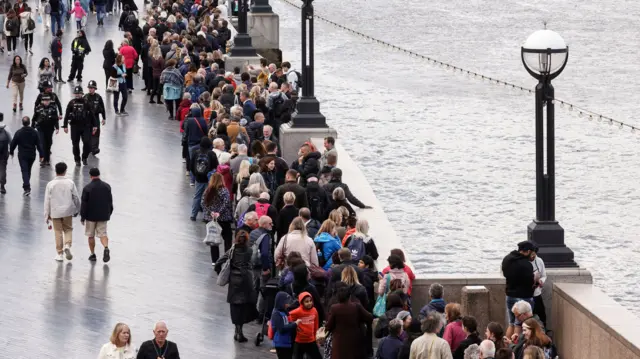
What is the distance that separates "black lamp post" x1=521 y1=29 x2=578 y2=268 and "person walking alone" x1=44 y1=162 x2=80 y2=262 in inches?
242

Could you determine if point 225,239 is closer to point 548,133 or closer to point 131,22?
point 548,133

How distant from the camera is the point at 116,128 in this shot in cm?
2908

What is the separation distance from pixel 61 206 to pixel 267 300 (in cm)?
415

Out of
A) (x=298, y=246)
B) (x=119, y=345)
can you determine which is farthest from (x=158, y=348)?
(x=298, y=246)

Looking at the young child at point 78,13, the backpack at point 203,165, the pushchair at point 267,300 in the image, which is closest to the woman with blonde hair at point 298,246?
the pushchair at point 267,300

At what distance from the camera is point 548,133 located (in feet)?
52.2

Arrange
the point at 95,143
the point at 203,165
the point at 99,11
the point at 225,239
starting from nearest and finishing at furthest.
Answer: the point at 225,239 → the point at 203,165 → the point at 95,143 → the point at 99,11

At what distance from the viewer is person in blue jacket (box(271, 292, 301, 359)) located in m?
14.9

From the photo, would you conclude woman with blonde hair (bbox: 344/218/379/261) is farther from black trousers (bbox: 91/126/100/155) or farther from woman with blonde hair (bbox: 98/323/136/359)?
black trousers (bbox: 91/126/100/155)

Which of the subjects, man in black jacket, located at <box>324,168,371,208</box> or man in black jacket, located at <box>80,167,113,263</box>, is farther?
man in black jacket, located at <box>324,168,371,208</box>

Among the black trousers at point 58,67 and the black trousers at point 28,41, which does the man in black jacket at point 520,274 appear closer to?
the black trousers at point 58,67

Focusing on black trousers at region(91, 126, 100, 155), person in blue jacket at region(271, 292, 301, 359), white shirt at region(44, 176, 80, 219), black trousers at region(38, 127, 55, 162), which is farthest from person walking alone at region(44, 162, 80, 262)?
black trousers at region(91, 126, 100, 155)

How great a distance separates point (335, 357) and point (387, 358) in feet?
3.36

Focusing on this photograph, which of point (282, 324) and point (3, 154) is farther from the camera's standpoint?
point (3, 154)
